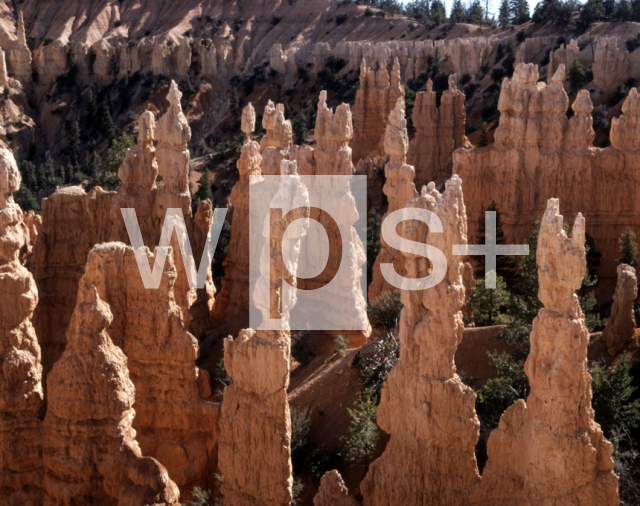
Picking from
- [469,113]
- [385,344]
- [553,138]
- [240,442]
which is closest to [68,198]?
[385,344]

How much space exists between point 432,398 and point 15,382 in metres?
8.31

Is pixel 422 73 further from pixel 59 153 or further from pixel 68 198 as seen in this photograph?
pixel 68 198

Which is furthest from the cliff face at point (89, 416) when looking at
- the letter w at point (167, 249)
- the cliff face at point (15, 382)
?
the letter w at point (167, 249)

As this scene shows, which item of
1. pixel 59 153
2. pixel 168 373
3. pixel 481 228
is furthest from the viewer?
pixel 59 153

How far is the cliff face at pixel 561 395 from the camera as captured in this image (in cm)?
1368

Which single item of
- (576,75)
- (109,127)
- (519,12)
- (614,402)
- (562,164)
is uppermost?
(519,12)

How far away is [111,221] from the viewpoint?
2664 cm

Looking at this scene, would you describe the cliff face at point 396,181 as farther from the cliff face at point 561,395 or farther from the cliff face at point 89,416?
the cliff face at point 561,395

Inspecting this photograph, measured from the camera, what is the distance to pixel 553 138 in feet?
102

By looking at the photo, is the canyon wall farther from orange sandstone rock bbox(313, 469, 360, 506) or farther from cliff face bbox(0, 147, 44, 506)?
cliff face bbox(0, 147, 44, 506)

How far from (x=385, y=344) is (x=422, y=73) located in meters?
58.5

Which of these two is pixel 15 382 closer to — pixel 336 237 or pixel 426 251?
pixel 426 251

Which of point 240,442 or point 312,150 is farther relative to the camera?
point 312,150

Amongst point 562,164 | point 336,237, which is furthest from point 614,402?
point 562,164
